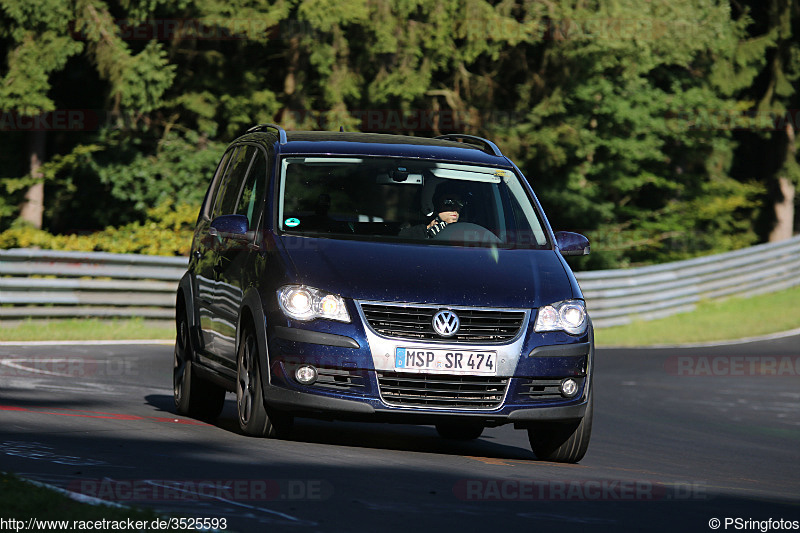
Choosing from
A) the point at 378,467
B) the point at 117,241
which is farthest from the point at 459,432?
the point at 117,241

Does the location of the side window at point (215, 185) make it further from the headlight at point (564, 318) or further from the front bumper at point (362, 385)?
the headlight at point (564, 318)

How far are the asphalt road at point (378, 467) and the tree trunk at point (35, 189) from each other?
16.9 m

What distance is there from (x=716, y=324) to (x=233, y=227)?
20063mm

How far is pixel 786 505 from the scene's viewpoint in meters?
7.40

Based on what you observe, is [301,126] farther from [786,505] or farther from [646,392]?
[786,505]

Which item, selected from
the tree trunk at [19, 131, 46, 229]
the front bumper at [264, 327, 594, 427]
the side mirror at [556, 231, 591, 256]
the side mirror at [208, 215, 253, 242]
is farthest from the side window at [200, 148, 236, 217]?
the tree trunk at [19, 131, 46, 229]

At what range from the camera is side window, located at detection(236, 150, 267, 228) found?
9.37 m

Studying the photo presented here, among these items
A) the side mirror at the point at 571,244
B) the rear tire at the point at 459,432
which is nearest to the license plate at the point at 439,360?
the side mirror at the point at 571,244

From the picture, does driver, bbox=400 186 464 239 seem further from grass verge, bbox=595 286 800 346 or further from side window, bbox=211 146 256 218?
grass verge, bbox=595 286 800 346

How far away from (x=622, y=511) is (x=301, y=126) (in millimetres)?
25898

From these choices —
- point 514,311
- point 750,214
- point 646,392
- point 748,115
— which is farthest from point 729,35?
point 514,311

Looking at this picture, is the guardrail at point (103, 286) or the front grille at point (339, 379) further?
the guardrail at point (103, 286)

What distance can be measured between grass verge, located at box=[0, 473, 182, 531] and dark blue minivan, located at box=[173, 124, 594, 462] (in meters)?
2.37

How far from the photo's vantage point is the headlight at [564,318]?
27.6 feet
